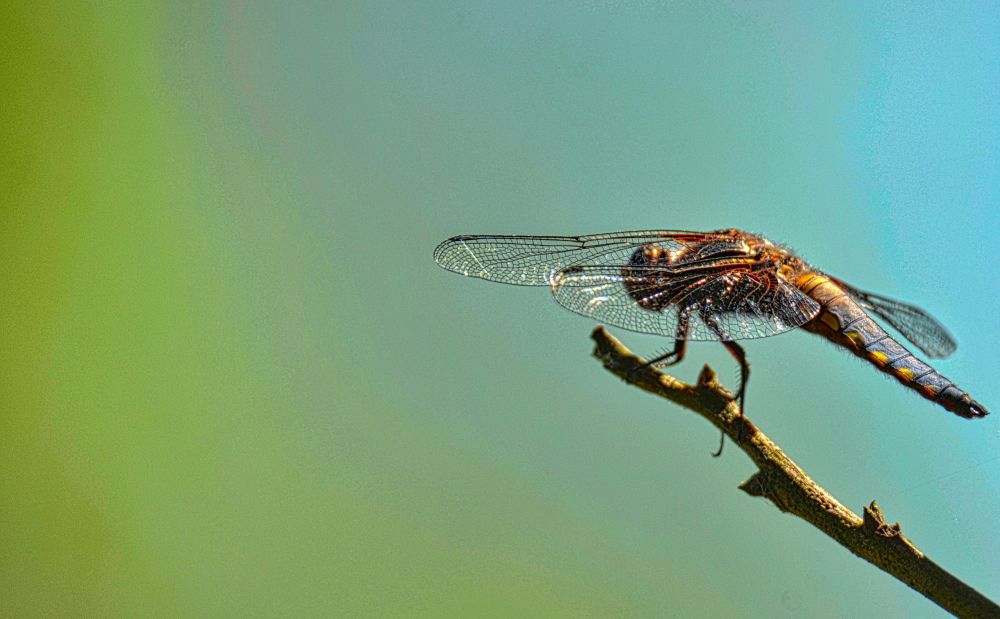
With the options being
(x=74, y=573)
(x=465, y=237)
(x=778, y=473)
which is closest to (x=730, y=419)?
(x=778, y=473)

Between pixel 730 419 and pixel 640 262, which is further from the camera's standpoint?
pixel 640 262

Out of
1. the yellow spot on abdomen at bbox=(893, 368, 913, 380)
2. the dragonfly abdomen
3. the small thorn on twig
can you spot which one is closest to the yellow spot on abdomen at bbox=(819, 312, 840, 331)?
the dragonfly abdomen

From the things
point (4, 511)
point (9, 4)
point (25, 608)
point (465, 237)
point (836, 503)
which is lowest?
point (25, 608)

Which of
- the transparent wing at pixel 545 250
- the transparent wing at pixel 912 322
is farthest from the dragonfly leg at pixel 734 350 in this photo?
the transparent wing at pixel 912 322

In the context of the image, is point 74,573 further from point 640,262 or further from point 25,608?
point 640,262

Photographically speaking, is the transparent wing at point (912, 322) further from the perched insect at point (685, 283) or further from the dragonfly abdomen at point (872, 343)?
the dragonfly abdomen at point (872, 343)

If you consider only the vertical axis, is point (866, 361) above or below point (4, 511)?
above
